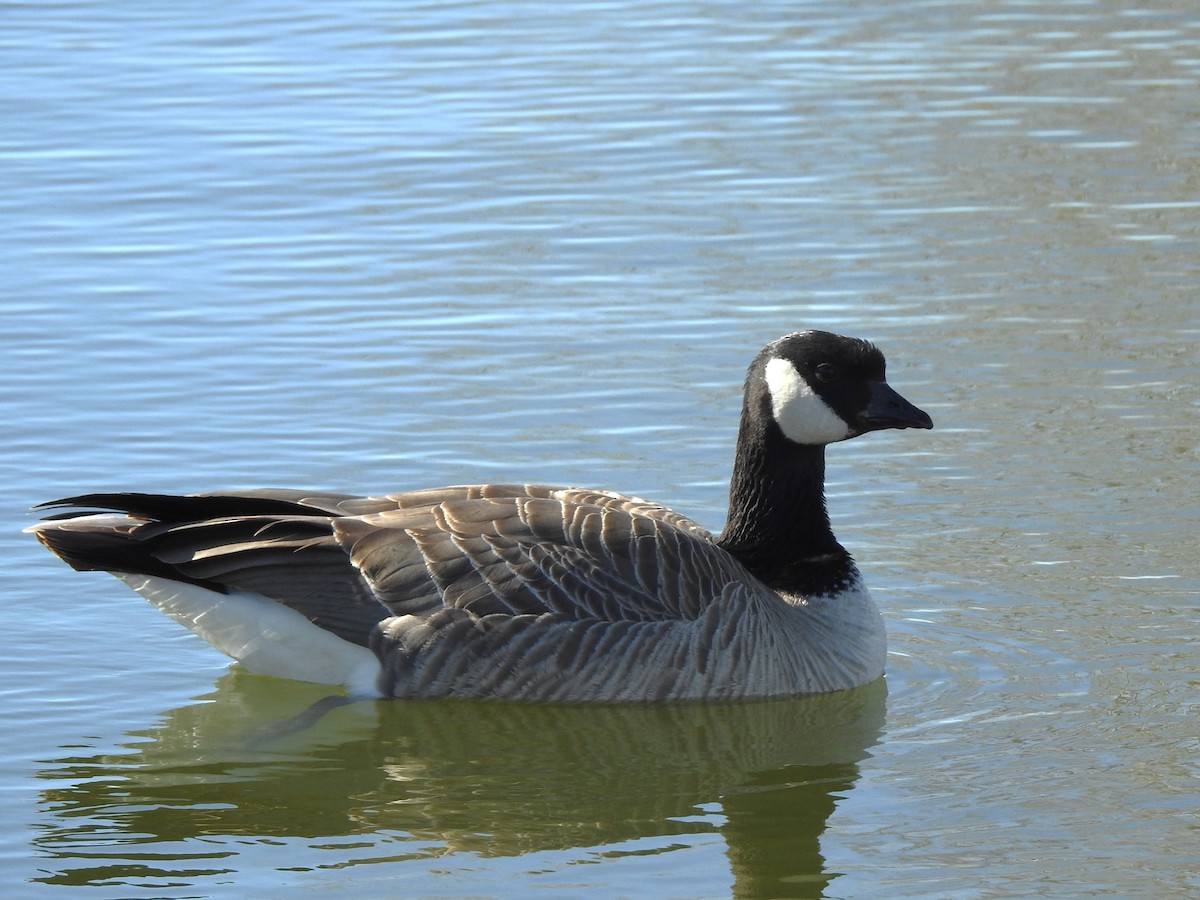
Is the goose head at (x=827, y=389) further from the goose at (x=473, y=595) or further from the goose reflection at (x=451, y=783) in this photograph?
the goose reflection at (x=451, y=783)

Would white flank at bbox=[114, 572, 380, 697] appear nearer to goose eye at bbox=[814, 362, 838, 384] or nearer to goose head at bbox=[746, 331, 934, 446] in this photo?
goose head at bbox=[746, 331, 934, 446]

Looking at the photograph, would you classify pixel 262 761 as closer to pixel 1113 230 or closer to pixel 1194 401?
pixel 1194 401

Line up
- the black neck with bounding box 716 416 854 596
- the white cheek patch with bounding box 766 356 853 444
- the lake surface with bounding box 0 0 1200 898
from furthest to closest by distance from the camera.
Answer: the black neck with bounding box 716 416 854 596 → the white cheek patch with bounding box 766 356 853 444 → the lake surface with bounding box 0 0 1200 898

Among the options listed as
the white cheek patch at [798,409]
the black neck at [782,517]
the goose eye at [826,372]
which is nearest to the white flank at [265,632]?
the black neck at [782,517]

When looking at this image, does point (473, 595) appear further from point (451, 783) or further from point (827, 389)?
point (827, 389)

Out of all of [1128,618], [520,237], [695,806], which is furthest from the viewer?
[520,237]

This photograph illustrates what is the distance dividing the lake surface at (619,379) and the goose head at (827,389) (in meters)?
1.15

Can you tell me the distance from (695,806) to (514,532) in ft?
5.36

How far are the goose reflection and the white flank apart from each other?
0.22 metres

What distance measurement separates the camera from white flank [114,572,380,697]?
9734 mm

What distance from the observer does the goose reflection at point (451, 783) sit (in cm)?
829

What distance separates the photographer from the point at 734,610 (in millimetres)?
9836

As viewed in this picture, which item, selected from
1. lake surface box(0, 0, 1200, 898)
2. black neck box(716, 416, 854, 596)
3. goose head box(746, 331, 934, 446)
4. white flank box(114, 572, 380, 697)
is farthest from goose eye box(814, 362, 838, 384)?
white flank box(114, 572, 380, 697)

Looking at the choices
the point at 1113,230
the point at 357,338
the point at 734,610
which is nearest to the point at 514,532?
the point at 734,610
